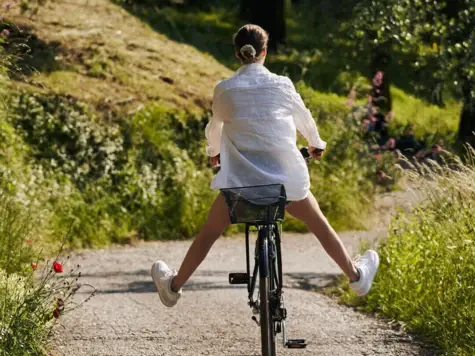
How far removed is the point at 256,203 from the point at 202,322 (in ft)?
9.37

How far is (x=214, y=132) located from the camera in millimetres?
7219

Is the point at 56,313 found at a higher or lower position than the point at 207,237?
lower

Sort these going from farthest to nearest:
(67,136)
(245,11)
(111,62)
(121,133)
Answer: (245,11)
(111,62)
(121,133)
(67,136)

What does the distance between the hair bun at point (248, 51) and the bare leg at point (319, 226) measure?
87 cm

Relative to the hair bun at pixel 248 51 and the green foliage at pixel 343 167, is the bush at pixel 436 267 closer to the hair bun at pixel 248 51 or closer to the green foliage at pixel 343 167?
the hair bun at pixel 248 51

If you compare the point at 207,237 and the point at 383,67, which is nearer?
the point at 207,237

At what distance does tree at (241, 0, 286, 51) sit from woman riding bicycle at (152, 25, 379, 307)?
21.8 m

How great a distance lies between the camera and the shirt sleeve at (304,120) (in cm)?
694

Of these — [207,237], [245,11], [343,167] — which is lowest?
[245,11]

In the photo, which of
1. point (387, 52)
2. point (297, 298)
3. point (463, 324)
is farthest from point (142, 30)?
point (463, 324)

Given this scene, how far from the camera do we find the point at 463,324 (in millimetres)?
7949

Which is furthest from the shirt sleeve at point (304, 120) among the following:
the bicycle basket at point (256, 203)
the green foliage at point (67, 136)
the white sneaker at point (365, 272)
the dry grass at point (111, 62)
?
the dry grass at point (111, 62)

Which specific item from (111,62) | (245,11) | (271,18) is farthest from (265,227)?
(245,11)

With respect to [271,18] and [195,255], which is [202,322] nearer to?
[195,255]
